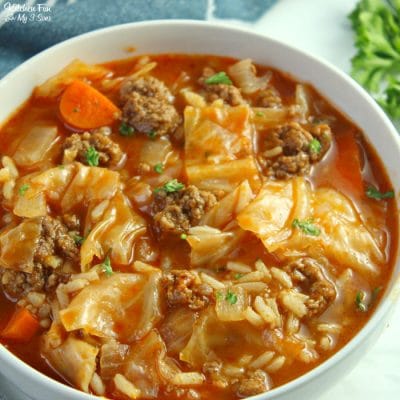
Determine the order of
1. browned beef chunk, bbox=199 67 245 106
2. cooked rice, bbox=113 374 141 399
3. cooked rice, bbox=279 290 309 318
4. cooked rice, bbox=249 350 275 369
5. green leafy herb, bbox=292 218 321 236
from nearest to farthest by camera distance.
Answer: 1. cooked rice, bbox=113 374 141 399
2. cooked rice, bbox=249 350 275 369
3. cooked rice, bbox=279 290 309 318
4. green leafy herb, bbox=292 218 321 236
5. browned beef chunk, bbox=199 67 245 106

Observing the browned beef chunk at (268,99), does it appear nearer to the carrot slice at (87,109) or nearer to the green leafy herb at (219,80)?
the green leafy herb at (219,80)

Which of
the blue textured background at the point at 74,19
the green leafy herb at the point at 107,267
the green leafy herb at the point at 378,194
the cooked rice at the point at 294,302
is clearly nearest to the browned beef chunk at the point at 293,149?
the green leafy herb at the point at 378,194

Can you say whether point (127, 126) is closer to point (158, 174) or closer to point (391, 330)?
point (158, 174)

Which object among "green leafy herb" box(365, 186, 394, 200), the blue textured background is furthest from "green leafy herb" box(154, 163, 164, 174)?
the blue textured background

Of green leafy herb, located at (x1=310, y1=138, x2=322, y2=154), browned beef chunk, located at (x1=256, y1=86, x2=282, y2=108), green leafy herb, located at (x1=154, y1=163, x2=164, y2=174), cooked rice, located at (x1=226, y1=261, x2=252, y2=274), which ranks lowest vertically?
cooked rice, located at (x1=226, y1=261, x2=252, y2=274)

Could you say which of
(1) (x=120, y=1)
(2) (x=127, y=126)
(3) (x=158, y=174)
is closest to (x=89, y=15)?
(1) (x=120, y=1)

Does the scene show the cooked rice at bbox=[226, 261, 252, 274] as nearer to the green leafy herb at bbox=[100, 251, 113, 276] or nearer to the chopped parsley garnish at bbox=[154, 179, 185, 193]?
the chopped parsley garnish at bbox=[154, 179, 185, 193]
